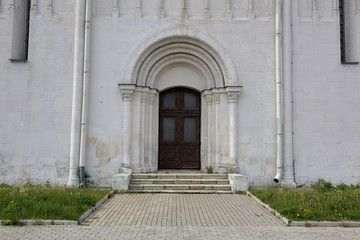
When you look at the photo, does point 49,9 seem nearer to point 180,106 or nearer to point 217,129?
point 180,106

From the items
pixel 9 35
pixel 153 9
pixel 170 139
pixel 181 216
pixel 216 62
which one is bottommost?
pixel 181 216

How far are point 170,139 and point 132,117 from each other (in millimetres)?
1917

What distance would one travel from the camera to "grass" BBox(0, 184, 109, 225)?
6750 millimetres

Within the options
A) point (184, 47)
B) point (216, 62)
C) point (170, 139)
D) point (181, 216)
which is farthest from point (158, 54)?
point (181, 216)

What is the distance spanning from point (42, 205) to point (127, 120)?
495 cm

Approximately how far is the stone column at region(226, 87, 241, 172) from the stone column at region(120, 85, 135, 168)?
350 centimetres

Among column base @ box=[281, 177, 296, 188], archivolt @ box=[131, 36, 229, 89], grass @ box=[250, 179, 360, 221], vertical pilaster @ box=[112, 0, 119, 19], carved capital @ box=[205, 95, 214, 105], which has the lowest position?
grass @ box=[250, 179, 360, 221]

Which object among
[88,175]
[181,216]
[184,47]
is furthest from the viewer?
[184,47]

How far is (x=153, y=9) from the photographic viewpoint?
39.5ft

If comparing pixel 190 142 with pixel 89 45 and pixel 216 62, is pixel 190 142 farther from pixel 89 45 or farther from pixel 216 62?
pixel 89 45

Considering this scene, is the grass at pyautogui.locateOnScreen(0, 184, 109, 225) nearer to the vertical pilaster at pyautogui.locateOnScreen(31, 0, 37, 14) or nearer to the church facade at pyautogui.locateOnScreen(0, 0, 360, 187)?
the church facade at pyautogui.locateOnScreen(0, 0, 360, 187)

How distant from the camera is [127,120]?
11.6 m

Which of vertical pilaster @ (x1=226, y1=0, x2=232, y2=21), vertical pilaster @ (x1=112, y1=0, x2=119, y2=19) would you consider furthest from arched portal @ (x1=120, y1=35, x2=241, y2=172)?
vertical pilaster @ (x1=112, y1=0, x2=119, y2=19)

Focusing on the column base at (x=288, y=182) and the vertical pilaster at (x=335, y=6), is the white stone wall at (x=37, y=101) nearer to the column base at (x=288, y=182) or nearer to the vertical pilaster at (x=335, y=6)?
the column base at (x=288, y=182)
